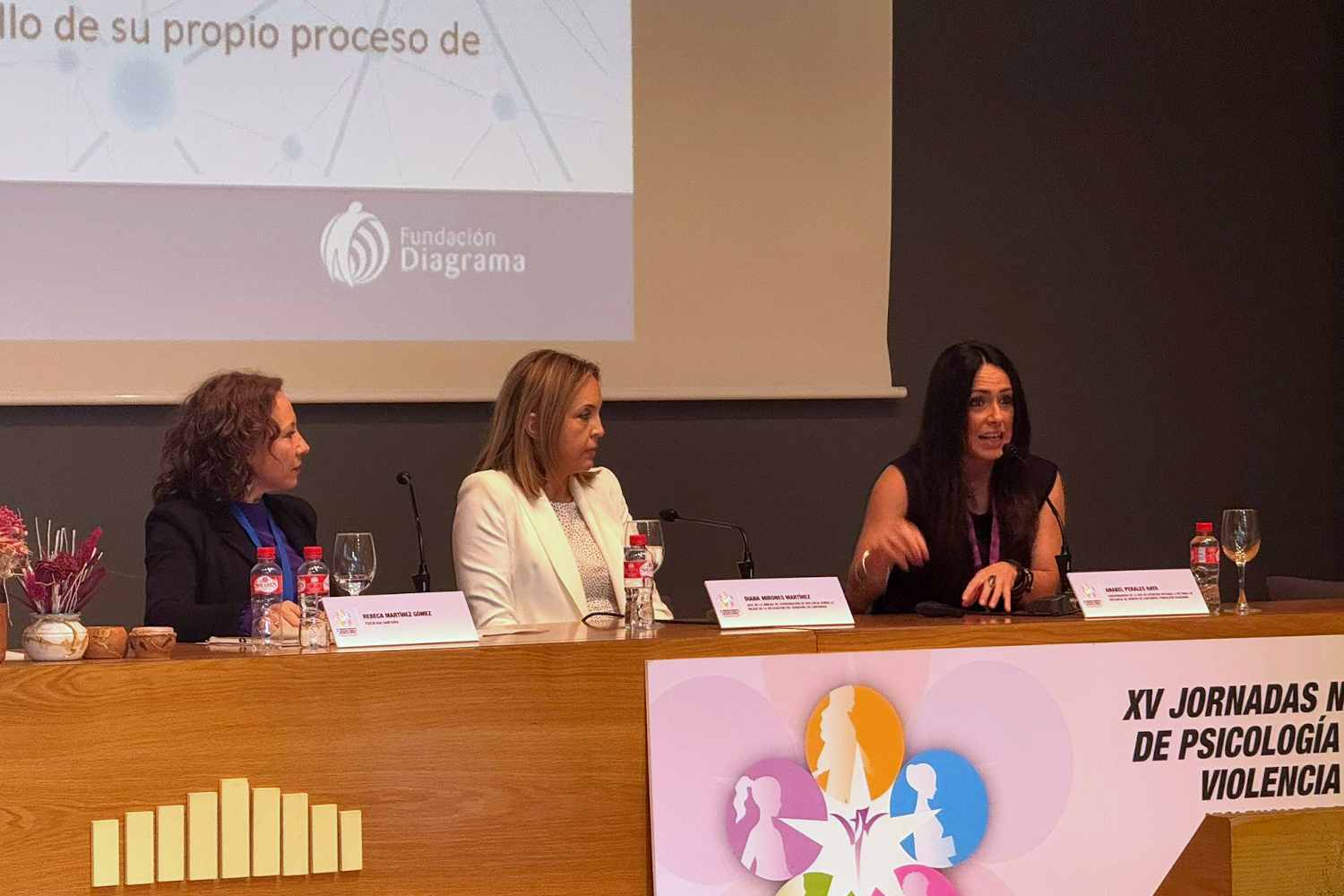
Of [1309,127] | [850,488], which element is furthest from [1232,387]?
[850,488]

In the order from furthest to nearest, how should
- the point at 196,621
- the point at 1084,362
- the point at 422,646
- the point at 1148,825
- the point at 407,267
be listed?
the point at 1084,362
the point at 407,267
the point at 196,621
the point at 1148,825
the point at 422,646

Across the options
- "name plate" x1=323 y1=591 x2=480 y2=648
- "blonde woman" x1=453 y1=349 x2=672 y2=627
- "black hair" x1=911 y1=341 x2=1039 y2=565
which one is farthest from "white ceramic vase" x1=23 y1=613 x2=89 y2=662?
"black hair" x1=911 y1=341 x2=1039 y2=565

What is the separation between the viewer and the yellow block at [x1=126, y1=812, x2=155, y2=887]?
2166mm

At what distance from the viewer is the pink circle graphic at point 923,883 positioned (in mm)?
2432

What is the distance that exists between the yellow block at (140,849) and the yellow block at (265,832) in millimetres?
143

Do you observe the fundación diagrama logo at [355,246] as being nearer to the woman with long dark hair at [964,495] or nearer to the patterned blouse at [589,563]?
the patterned blouse at [589,563]

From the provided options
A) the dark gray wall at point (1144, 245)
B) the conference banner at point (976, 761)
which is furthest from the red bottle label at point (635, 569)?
the dark gray wall at point (1144, 245)

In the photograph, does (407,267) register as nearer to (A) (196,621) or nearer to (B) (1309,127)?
(A) (196,621)

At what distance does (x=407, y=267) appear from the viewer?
411cm

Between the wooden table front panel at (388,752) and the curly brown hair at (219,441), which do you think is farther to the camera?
the curly brown hair at (219,441)

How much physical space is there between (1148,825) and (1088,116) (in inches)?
111

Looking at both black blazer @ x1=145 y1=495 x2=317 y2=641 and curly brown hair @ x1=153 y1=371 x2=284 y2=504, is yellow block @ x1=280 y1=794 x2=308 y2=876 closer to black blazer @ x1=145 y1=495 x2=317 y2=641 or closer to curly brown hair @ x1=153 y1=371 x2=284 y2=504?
black blazer @ x1=145 y1=495 x2=317 y2=641

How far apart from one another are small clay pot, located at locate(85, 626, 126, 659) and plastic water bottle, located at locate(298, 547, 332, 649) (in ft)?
0.88

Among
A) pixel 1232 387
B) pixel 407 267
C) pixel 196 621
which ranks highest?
pixel 407 267
